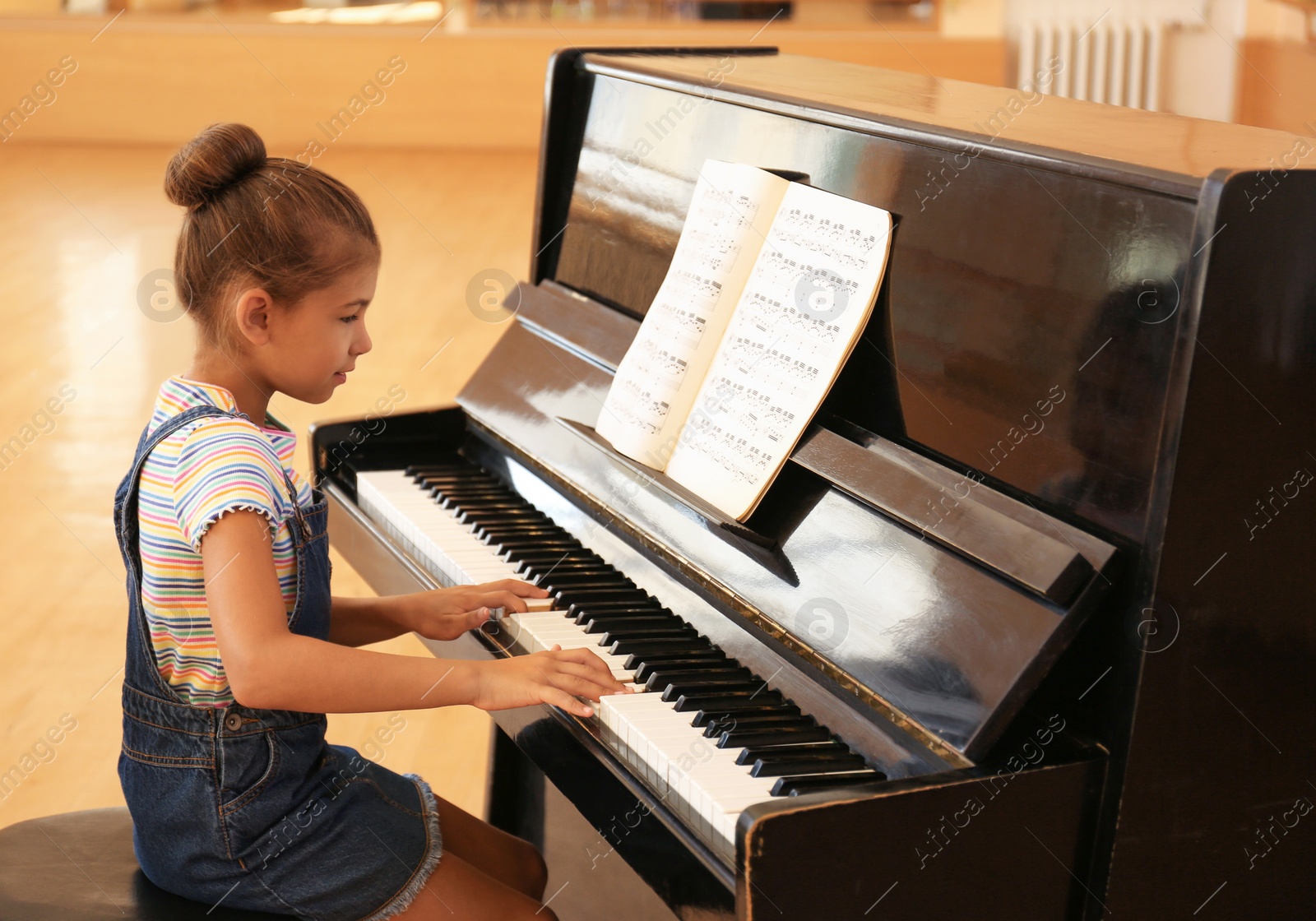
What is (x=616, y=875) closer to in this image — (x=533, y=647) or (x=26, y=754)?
(x=533, y=647)

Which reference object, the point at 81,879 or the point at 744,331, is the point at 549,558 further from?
the point at 81,879

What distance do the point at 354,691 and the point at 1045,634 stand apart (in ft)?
2.19

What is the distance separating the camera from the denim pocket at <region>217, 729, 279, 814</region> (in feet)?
4.49

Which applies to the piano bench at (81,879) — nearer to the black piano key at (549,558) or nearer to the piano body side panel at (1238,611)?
the black piano key at (549,558)

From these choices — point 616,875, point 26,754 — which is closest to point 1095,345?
point 616,875

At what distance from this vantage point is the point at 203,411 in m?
1.35

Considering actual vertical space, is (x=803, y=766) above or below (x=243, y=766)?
above

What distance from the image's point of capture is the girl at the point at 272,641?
1.31 meters

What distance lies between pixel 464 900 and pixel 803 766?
412 mm

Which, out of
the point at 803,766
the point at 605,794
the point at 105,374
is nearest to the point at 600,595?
the point at 605,794

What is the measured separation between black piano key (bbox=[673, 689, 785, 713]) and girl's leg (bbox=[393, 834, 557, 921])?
0.93ft

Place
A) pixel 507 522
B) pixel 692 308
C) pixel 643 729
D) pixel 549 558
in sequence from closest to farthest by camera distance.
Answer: pixel 643 729
pixel 692 308
pixel 549 558
pixel 507 522

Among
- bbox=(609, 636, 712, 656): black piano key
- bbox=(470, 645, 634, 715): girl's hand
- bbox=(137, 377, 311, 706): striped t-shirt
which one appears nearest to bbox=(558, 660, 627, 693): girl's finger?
bbox=(470, 645, 634, 715): girl's hand

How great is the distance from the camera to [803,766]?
4.08ft
